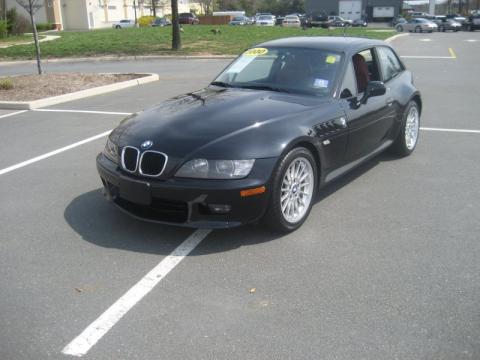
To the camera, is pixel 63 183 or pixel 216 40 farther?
pixel 216 40

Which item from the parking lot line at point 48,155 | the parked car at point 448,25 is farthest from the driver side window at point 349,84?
the parked car at point 448,25

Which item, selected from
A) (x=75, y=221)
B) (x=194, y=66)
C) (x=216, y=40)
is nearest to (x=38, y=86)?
(x=194, y=66)

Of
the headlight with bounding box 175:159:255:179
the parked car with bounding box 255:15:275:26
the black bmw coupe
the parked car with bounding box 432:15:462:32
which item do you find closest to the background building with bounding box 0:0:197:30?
the parked car with bounding box 255:15:275:26

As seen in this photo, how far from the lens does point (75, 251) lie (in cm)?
402

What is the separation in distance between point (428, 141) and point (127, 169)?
4.84m

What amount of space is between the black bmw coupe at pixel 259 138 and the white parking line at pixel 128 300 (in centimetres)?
27

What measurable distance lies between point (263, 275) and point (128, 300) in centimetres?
96

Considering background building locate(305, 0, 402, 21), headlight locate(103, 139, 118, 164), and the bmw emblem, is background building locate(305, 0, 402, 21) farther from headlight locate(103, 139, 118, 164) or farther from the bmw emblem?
the bmw emblem

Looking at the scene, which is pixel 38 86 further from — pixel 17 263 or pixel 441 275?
pixel 441 275

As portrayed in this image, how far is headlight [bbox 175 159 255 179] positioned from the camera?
3816 millimetres

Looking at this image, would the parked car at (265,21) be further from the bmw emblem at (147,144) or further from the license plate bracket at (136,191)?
the license plate bracket at (136,191)

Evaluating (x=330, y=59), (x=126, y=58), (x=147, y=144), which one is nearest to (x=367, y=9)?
(x=126, y=58)

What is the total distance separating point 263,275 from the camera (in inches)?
142

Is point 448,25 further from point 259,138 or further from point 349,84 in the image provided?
point 259,138
